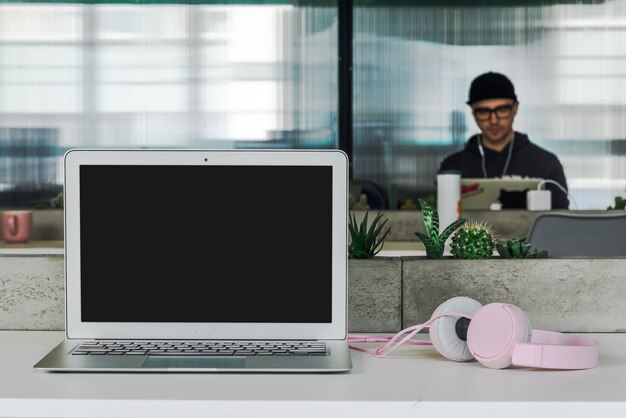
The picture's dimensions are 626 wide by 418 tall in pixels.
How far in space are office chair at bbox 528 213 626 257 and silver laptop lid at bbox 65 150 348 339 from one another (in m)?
1.73

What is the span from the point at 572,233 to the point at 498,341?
179cm

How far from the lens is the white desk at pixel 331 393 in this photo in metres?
0.90

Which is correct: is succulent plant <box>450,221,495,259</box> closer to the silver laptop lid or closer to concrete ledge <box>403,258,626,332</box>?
concrete ledge <box>403,258,626,332</box>

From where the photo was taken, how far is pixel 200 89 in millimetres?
6980

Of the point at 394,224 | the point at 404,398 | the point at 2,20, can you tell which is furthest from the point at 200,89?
the point at 404,398

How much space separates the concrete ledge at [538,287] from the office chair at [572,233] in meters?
1.44

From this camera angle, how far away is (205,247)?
1.17m

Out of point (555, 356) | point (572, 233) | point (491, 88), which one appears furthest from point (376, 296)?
point (491, 88)

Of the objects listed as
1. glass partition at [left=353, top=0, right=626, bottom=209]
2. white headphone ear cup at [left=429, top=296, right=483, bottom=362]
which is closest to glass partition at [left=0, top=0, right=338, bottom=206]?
glass partition at [left=353, top=0, right=626, bottom=209]

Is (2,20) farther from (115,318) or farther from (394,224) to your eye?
(115,318)

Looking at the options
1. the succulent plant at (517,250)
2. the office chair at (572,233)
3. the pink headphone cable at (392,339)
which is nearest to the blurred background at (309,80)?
the office chair at (572,233)

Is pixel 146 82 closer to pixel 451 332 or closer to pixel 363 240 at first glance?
pixel 363 240

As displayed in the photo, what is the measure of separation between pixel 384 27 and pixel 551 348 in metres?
6.00

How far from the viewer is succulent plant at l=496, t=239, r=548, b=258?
1.35m
